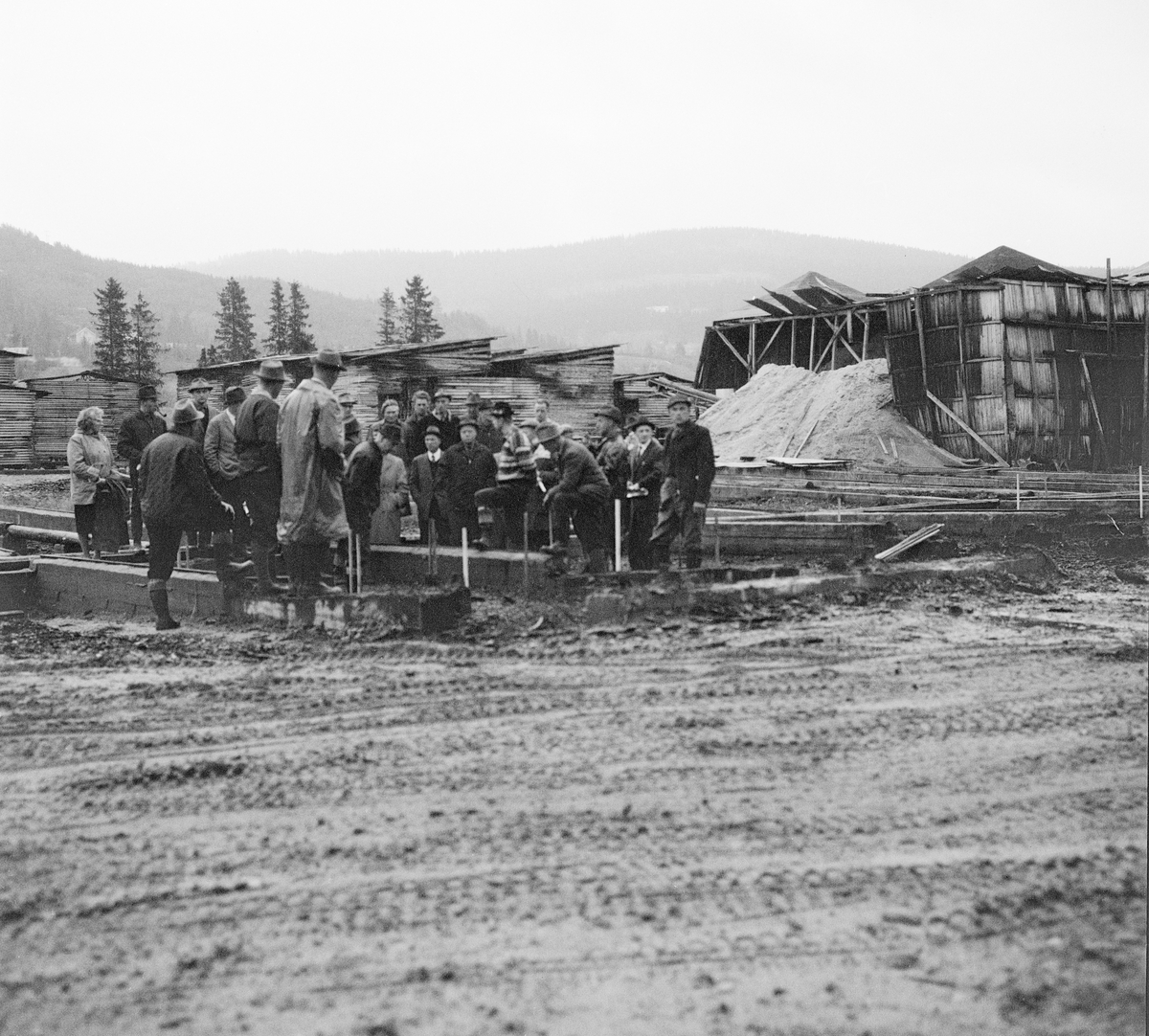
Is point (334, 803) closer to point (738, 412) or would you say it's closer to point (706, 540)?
point (706, 540)

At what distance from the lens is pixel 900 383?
29188 mm

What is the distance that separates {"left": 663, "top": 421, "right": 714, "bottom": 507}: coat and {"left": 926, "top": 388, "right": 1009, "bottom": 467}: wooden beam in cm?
1646

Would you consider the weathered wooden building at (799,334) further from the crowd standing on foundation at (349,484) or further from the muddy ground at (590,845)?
the muddy ground at (590,845)

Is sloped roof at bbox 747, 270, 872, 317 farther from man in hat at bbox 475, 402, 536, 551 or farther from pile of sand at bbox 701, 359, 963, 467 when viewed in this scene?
man in hat at bbox 475, 402, 536, 551

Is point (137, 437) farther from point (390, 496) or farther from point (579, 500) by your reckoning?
point (579, 500)

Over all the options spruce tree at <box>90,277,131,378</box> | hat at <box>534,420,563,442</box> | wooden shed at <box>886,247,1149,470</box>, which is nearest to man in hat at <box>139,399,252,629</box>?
hat at <box>534,420,563,442</box>

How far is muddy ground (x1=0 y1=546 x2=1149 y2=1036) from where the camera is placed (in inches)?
136

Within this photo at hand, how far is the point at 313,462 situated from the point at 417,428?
3476 mm

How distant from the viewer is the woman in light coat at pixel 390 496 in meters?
12.2

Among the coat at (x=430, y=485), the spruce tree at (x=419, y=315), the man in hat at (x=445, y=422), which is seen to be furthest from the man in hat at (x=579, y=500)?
the spruce tree at (x=419, y=315)

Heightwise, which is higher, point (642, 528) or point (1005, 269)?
point (1005, 269)

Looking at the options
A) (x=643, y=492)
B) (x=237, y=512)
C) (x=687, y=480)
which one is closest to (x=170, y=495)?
(x=237, y=512)

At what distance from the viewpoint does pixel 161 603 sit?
9.87m

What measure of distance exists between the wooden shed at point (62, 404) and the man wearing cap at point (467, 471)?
2733 centimetres
